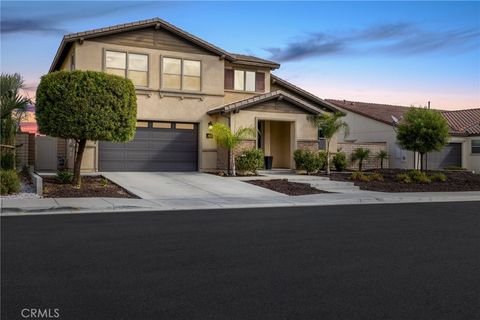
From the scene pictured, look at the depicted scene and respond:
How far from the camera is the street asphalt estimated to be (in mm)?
4840

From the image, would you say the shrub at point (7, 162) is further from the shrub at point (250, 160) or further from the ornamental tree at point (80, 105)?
the shrub at point (250, 160)

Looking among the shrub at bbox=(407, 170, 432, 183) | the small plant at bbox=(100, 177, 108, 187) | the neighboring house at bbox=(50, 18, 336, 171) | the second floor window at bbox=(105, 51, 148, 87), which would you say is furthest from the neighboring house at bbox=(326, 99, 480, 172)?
the small plant at bbox=(100, 177, 108, 187)

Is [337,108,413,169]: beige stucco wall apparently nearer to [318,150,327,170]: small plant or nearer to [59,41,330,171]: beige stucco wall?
[318,150,327,170]: small plant

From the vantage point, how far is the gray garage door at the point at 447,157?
34909 millimetres

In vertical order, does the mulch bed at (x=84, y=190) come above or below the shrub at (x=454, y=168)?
below

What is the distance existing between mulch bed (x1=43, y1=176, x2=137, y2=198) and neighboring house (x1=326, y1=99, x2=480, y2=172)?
816 inches

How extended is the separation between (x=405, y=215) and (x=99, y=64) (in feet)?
52.4

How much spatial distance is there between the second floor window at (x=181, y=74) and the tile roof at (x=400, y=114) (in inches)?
647

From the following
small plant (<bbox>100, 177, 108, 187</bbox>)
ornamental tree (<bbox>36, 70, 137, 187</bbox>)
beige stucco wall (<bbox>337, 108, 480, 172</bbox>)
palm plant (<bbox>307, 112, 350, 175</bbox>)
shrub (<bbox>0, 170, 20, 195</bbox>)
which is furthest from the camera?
beige stucco wall (<bbox>337, 108, 480, 172</bbox>)

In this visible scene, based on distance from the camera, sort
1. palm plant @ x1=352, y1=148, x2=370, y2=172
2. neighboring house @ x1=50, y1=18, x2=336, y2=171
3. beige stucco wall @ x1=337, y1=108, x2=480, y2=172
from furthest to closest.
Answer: beige stucco wall @ x1=337, y1=108, x2=480, y2=172 < palm plant @ x1=352, y1=148, x2=370, y2=172 < neighboring house @ x1=50, y1=18, x2=336, y2=171

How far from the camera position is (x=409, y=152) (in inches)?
1304

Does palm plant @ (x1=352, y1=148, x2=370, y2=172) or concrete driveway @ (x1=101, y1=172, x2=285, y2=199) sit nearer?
concrete driveway @ (x1=101, y1=172, x2=285, y2=199)

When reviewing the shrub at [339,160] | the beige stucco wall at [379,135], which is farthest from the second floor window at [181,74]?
the beige stucco wall at [379,135]

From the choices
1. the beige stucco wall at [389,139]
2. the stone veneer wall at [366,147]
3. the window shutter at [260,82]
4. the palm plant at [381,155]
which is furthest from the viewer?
the beige stucco wall at [389,139]
